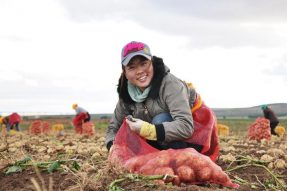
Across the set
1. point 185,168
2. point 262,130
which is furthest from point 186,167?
point 262,130

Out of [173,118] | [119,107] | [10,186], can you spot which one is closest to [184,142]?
[173,118]

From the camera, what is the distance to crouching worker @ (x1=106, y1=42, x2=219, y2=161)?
153 inches

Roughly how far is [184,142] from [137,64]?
2.43ft

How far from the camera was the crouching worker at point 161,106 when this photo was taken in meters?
3.89

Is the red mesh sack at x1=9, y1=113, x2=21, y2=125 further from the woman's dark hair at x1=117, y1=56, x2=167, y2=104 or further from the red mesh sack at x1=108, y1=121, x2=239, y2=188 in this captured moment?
the red mesh sack at x1=108, y1=121, x2=239, y2=188

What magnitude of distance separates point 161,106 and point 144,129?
1.19 ft

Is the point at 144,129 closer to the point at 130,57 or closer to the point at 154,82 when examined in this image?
the point at 154,82

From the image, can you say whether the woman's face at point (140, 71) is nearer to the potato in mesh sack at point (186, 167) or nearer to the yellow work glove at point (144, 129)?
the yellow work glove at point (144, 129)

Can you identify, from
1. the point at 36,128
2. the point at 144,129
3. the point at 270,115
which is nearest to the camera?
the point at 144,129

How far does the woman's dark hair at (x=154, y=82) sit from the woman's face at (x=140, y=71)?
5 centimetres

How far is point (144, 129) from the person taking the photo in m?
3.83

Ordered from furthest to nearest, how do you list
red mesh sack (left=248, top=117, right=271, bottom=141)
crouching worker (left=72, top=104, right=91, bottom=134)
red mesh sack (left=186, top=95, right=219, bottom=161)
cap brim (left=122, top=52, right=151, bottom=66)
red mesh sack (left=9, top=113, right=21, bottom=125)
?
red mesh sack (left=9, top=113, right=21, bottom=125) → crouching worker (left=72, top=104, right=91, bottom=134) → red mesh sack (left=248, top=117, right=271, bottom=141) → red mesh sack (left=186, top=95, right=219, bottom=161) → cap brim (left=122, top=52, right=151, bottom=66)

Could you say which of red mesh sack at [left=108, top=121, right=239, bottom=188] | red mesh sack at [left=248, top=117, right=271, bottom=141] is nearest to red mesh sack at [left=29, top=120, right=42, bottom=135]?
red mesh sack at [left=248, top=117, right=271, bottom=141]

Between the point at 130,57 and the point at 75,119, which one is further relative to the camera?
the point at 75,119
